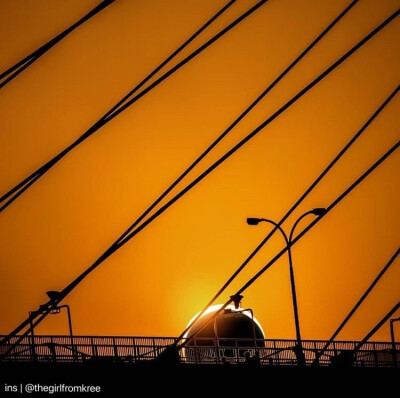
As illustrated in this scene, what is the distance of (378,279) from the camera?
2950 centimetres

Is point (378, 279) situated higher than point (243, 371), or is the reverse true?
point (378, 279)

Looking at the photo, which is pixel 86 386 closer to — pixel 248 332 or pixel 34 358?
pixel 34 358

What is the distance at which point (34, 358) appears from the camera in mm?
27266

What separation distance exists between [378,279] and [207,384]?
19.4 feet

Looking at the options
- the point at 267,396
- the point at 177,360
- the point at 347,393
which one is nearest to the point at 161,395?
the point at 177,360

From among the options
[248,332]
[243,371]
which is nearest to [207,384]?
[243,371]

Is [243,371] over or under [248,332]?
under

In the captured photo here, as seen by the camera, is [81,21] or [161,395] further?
[161,395]

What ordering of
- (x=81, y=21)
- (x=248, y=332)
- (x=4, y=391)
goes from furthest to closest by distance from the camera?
(x=248, y=332) < (x=4, y=391) < (x=81, y=21)

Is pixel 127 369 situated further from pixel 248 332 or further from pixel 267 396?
pixel 248 332

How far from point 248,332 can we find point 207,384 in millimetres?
23594

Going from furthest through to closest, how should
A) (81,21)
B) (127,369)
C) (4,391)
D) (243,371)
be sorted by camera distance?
(243,371), (127,369), (4,391), (81,21)

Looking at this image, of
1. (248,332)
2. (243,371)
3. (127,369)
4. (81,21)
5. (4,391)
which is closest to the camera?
(81,21)

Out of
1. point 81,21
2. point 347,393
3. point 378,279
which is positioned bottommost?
point 347,393
